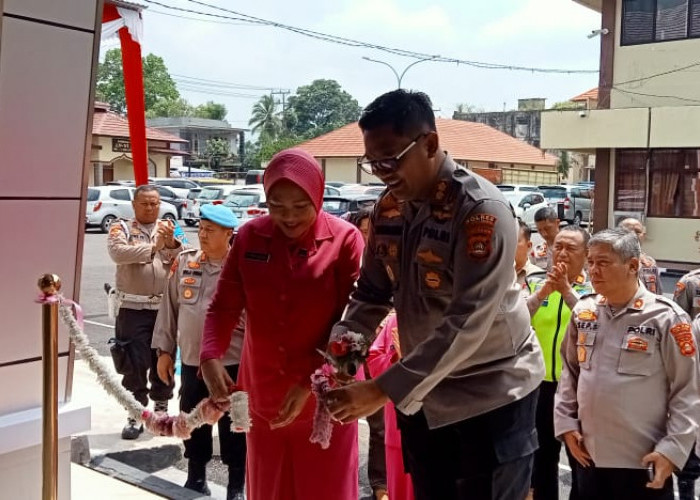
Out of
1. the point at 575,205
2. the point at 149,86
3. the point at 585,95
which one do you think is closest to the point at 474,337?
the point at 575,205

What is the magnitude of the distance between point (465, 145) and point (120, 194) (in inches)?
805

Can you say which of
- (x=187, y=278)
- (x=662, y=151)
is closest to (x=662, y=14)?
(x=662, y=151)

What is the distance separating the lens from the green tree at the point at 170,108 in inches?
2963

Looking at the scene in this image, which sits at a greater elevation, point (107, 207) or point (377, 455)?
point (107, 207)

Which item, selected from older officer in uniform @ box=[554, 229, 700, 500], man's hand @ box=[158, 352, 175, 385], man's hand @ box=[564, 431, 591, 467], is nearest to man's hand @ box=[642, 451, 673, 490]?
older officer in uniform @ box=[554, 229, 700, 500]

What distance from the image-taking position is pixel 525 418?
210 cm

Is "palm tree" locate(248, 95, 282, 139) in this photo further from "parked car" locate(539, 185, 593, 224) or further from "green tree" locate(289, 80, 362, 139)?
"parked car" locate(539, 185, 593, 224)

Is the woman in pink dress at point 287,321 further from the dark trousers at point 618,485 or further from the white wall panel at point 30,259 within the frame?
the dark trousers at point 618,485

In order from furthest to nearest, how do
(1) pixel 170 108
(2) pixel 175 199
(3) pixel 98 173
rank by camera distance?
(1) pixel 170 108
(3) pixel 98 173
(2) pixel 175 199

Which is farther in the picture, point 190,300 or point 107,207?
point 107,207

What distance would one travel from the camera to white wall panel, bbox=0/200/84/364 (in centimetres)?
263

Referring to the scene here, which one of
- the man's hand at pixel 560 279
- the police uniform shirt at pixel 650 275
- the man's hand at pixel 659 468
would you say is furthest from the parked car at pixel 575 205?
the man's hand at pixel 659 468

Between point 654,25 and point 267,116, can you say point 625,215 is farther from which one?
point 267,116

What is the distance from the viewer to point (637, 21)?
55.8ft
